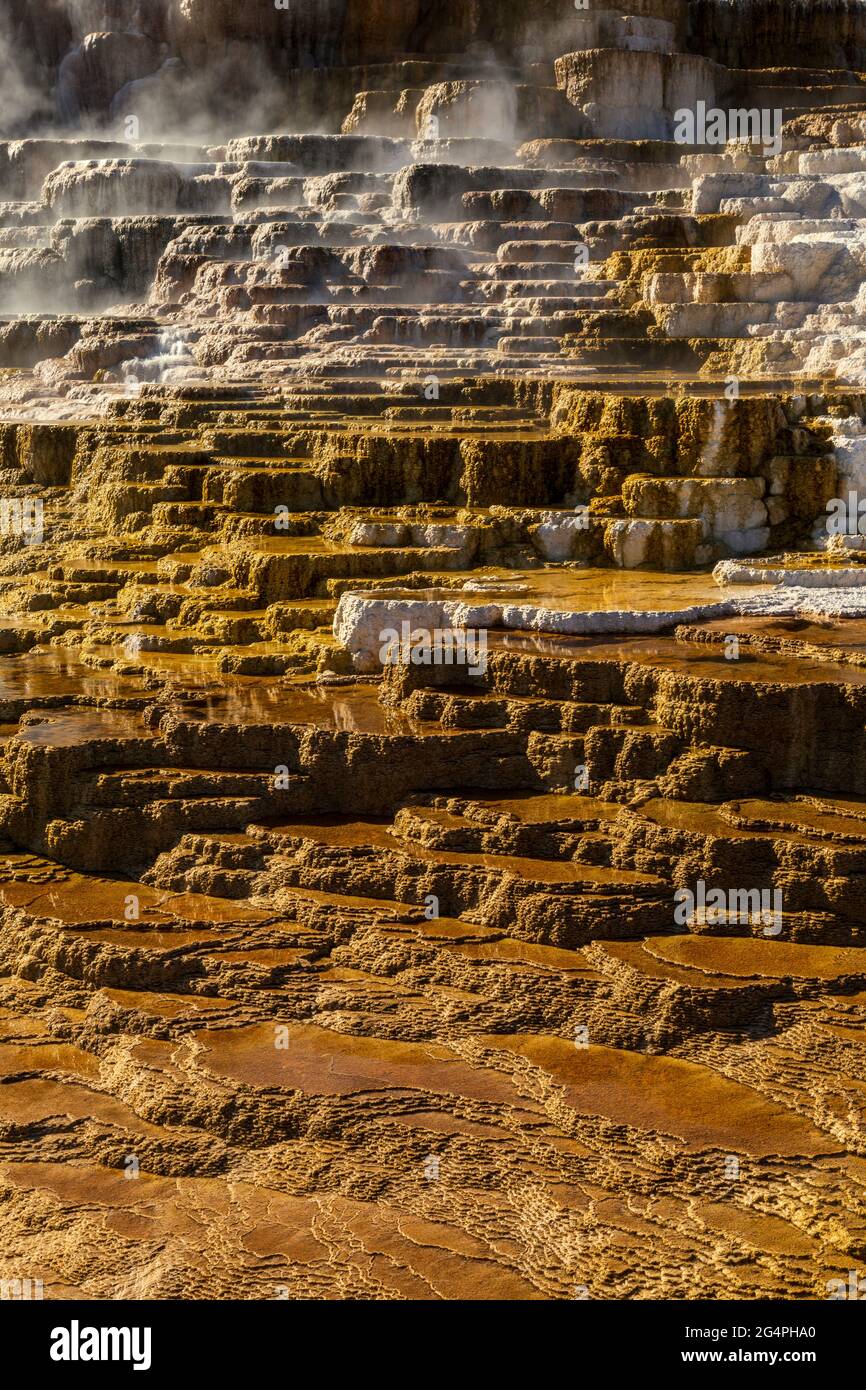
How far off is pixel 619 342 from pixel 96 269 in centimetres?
950

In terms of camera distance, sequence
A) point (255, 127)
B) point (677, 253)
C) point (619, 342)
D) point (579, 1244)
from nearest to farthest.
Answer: point (579, 1244)
point (619, 342)
point (677, 253)
point (255, 127)

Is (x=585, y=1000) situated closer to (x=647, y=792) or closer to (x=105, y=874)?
(x=647, y=792)

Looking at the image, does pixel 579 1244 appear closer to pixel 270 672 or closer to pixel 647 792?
pixel 647 792

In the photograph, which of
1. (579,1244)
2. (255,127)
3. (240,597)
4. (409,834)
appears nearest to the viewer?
(579,1244)

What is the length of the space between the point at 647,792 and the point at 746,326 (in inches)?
379

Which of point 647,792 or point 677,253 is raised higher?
point 677,253

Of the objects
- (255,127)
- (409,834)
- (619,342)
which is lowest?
(409,834)

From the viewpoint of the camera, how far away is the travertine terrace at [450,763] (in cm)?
666

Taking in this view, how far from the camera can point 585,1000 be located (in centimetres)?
771

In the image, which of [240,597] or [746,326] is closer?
[240,597]

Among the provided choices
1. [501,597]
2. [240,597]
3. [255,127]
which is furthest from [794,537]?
[255,127]

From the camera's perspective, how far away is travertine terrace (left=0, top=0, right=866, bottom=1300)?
666 centimetres

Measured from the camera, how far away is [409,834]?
29.8ft

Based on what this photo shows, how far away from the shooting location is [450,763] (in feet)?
31.4
